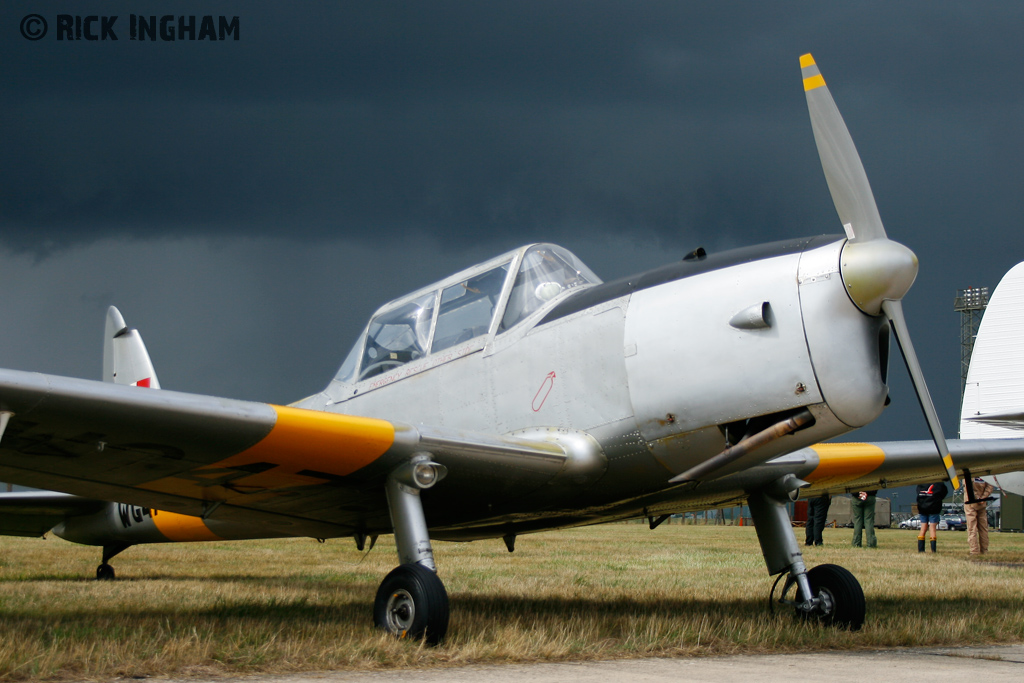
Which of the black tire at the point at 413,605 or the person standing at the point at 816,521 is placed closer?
the black tire at the point at 413,605

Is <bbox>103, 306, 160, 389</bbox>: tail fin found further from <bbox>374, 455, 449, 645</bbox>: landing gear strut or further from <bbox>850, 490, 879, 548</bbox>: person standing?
<bbox>850, 490, 879, 548</bbox>: person standing

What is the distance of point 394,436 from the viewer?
5.13 metres

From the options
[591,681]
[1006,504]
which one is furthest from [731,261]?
[1006,504]

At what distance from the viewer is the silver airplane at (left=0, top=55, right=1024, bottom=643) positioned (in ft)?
15.9

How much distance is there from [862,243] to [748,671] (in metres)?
2.38

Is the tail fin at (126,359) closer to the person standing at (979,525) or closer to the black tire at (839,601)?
the black tire at (839,601)

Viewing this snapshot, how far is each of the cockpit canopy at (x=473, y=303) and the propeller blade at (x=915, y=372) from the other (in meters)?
2.17

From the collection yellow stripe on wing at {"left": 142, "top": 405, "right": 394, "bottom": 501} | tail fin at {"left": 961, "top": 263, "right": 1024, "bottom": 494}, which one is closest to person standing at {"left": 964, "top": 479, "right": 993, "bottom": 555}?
tail fin at {"left": 961, "top": 263, "right": 1024, "bottom": 494}

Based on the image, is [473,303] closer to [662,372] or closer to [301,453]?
[662,372]

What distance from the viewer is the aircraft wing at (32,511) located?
9.12 m

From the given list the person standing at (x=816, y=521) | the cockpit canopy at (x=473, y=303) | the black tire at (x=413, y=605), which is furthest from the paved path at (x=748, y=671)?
the person standing at (x=816, y=521)

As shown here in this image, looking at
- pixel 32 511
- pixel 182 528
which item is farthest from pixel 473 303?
pixel 32 511

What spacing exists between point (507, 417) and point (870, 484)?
4.19 meters

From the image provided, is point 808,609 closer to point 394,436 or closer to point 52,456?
point 394,436
